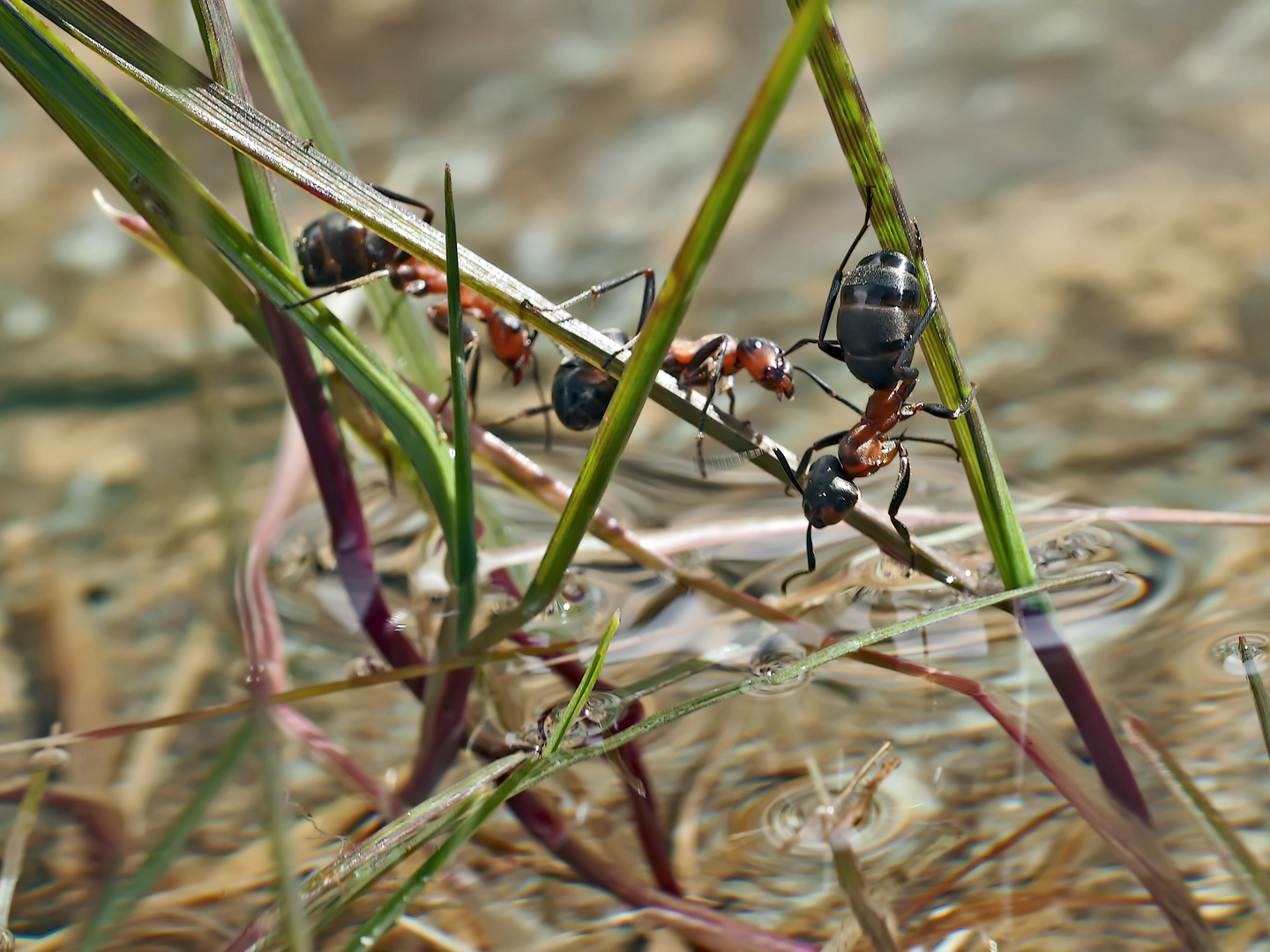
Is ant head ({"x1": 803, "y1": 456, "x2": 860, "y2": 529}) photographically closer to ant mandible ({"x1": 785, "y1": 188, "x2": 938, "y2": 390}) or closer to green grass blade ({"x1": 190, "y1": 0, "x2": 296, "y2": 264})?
ant mandible ({"x1": 785, "y1": 188, "x2": 938, "y2": 390})

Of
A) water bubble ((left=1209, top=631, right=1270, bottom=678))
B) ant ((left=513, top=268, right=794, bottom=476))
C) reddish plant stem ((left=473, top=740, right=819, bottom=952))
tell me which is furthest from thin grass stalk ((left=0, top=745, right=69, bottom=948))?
water bubble ((left=1209, top=631, right=1270, bottom=678))

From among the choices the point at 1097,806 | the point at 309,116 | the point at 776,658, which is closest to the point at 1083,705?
the point at 1097,806

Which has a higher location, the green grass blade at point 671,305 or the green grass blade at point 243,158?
the green grass blade at point 243,158

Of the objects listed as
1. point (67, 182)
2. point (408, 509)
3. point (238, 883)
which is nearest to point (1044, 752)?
point (238, 883)

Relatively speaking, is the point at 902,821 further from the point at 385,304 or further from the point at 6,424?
the point at 6,424

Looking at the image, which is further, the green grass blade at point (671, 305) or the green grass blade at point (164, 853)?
the green grass blade at point (164, 853)

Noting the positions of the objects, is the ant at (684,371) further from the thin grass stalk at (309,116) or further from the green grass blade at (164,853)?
the green grass blade at (164,853)

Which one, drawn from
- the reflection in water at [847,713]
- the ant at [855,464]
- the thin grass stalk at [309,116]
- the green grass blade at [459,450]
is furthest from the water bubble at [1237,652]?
the thin grass stalk at [309,116]
